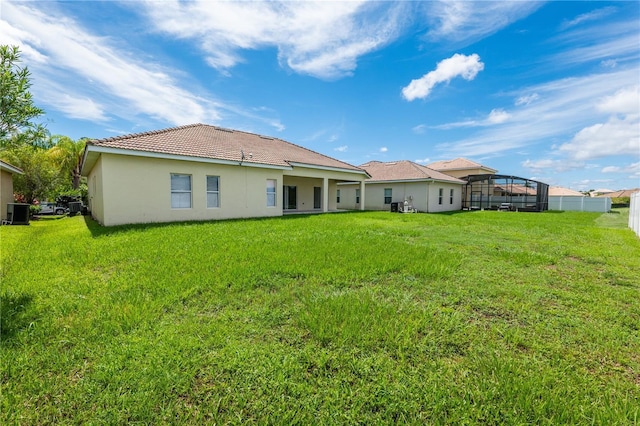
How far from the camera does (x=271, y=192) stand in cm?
1612

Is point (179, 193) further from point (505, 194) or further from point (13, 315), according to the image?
point (505, 194)

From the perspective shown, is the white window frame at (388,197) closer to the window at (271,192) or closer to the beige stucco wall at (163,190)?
the window at (271,192)

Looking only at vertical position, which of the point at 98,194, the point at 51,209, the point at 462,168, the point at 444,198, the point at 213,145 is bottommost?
the point at 51,209

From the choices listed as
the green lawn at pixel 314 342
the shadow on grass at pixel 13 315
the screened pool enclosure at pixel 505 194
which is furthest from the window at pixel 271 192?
the screened pool enclosure at pixel 505 194

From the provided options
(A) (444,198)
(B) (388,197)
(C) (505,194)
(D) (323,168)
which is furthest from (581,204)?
(D) (323,168)

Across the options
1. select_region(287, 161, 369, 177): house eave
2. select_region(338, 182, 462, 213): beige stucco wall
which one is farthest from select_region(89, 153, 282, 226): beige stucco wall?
select_region(338, 182, 462, 213): beige stucco wall

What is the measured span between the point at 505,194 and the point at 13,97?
119ft

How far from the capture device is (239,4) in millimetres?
8555

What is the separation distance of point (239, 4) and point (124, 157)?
715cm

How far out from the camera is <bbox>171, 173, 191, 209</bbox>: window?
41.2 ft

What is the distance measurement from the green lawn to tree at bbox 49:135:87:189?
26456 mm

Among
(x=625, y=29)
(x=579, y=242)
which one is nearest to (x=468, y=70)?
(x=625, y=29)

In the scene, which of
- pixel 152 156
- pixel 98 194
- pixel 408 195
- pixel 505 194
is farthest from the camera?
pixel 505 194

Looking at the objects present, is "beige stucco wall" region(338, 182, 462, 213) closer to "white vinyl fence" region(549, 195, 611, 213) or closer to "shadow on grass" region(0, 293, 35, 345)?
"white vinyl fence" region(549, 195, 611, 213)
